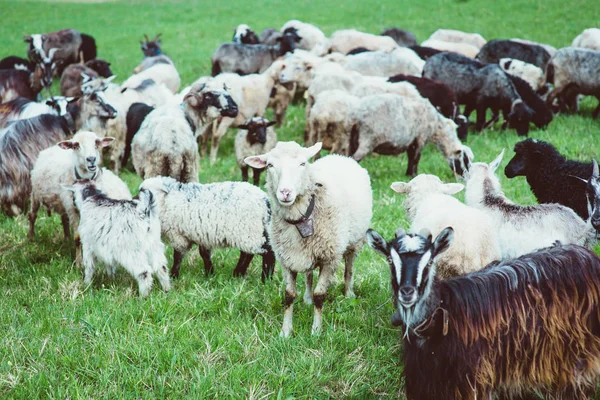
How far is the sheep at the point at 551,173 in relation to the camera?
21.3ft

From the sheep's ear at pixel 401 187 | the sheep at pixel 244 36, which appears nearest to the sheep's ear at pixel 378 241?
the sheep's ear at pixel 401 187

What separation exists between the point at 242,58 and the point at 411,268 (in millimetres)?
12767

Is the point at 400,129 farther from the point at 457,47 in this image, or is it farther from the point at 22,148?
the point at 457,47

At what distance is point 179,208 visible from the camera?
6453mm

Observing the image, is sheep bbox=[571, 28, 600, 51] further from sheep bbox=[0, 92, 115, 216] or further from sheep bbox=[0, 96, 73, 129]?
sheep bbox=[0, 92, 115, 216]

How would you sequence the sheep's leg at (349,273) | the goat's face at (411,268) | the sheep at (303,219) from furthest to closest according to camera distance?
the sheep's leg at (349,273) < the sheep at (303,219) < the goat's face at (411,268)

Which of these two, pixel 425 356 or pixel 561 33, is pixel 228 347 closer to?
pixel 425 356

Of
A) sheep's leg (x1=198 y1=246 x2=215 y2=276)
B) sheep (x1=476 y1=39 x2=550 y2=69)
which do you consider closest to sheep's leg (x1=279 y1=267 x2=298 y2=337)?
sheep's leg (x1=198 y1=246 x2=215 y2=276)

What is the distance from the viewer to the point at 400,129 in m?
9.48

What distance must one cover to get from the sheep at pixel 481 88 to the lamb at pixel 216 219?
7.18m

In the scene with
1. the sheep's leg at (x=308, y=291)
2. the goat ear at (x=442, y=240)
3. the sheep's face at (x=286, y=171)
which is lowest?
the sheep's leg at (x=308, y=291)

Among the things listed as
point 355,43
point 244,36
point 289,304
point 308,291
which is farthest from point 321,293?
point 244,36

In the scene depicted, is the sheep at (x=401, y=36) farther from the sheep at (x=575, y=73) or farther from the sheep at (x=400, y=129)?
the sheep at (x=400, y=129)

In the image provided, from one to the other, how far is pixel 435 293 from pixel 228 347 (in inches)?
72.0
